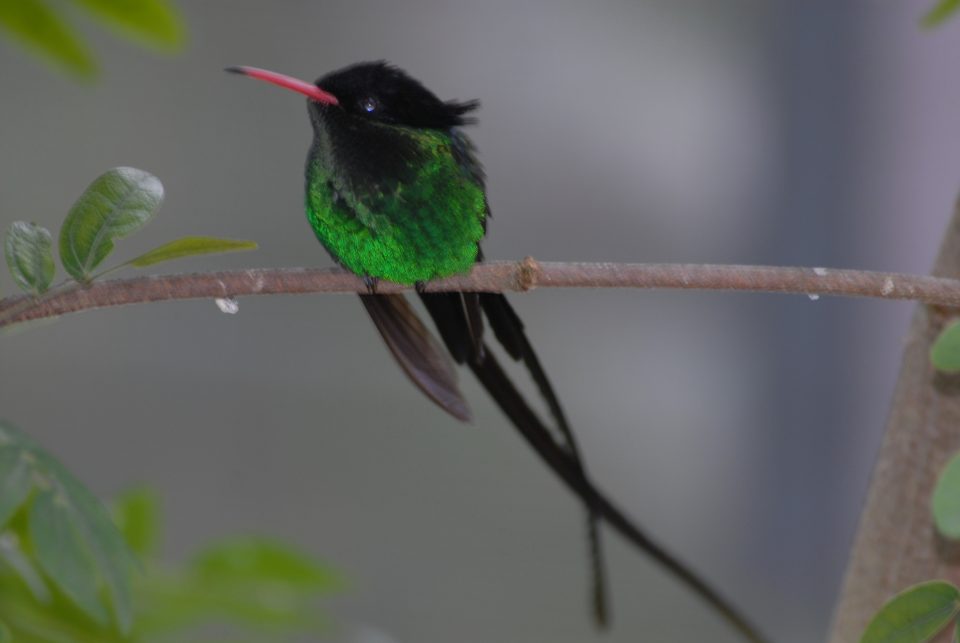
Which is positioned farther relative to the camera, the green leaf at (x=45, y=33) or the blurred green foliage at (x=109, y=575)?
the green leaf at (x=45, y=33)

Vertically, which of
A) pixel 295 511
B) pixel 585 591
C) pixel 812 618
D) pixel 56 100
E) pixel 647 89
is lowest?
pixel 812 618

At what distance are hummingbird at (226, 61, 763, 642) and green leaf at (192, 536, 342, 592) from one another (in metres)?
0.19

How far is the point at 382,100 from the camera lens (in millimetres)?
868

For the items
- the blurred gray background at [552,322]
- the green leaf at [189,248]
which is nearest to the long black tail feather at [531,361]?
the green leaf at [189,248]

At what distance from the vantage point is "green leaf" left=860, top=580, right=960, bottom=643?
0.54m

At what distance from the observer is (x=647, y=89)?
2434mm

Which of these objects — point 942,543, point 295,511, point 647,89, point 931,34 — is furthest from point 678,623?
point 942,543

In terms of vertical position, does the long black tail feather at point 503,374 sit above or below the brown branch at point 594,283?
below

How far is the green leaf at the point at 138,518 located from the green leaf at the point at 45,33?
334 millimetres

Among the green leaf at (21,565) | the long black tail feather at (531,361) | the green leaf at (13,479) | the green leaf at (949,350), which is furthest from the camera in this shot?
the long black tail feather at (531,361)

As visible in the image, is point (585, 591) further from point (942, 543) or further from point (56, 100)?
point (942, 543)

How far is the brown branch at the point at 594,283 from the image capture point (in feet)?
1.93

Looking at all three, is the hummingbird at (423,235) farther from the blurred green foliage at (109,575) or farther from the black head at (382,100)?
the blurred green foliage at (109,575)

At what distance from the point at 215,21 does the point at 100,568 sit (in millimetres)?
1785
